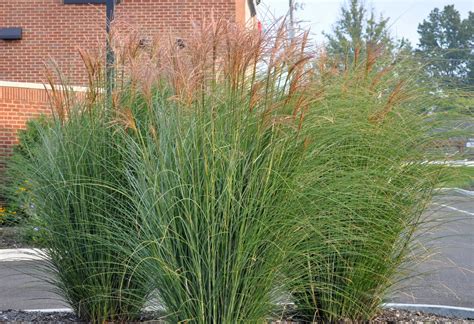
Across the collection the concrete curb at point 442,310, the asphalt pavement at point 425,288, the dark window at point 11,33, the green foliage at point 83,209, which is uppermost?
the dark window at point 11,33

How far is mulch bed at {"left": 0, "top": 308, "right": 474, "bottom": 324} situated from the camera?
6.11 metres

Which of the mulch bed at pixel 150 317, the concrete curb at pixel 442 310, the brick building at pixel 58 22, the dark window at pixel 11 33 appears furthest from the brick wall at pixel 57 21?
the mulch bed at pixel 150 317

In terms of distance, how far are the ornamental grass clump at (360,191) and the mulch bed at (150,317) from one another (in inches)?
15.6

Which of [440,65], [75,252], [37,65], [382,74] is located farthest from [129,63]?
[37,65]

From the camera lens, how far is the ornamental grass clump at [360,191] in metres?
4.91

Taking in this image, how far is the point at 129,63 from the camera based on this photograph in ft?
19.7

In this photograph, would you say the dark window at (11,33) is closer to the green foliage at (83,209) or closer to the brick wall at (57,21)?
the brick wall at (57,21)

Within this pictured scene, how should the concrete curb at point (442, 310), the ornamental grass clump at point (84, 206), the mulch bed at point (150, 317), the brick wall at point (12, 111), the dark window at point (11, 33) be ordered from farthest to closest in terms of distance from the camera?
the dark window at point (11, 33) → the brick wall at point (12, 111) → the concrete curb at point (442, 310) → the mulch bed at point (150, 317) → the ornamental grass clump at point (84, 206)

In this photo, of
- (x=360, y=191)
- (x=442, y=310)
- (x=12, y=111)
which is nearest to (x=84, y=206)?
(x=360, y=191)

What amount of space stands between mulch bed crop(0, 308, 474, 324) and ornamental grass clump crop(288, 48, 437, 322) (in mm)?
395

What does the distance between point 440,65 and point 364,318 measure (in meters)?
2.17

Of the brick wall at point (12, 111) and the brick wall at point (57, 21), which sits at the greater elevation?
the brick wall at point (57, 21)

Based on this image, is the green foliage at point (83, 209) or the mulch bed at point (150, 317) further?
the mulch bed at point (150, 317)

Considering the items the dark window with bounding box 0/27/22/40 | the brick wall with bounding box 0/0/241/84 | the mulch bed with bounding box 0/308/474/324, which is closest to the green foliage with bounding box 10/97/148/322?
the mulch bed with bounding box 0/308/474/324
